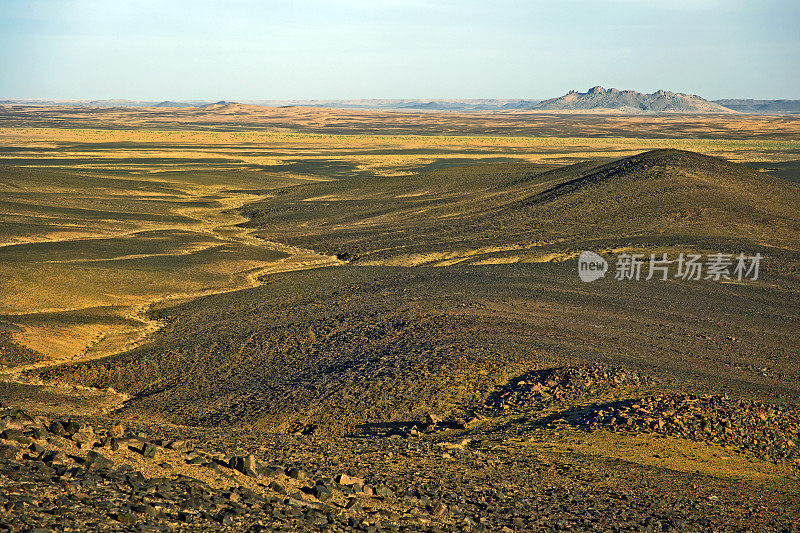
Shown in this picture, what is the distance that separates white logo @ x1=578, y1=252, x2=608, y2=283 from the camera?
27.8 meters

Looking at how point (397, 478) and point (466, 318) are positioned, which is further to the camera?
point (466, 318)

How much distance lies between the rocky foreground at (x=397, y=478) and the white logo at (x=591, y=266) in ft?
43.6

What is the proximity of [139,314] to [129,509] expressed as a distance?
1711 cm

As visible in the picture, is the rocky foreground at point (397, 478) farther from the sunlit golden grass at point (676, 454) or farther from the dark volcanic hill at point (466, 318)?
the dark volcanic hill at point (466, 318)

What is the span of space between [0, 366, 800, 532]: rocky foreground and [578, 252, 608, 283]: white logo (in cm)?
1330

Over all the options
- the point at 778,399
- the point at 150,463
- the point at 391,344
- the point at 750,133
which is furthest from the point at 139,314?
the point at 750,133

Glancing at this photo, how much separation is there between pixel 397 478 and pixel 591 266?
792 inches

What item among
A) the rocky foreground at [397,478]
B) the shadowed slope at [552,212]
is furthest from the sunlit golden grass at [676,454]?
the shadowed slope at [552,212]

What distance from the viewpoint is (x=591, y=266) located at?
2942cm

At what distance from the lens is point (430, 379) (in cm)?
1683

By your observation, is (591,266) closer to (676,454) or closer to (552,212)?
(552,212)

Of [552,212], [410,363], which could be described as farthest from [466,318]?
[552,212]

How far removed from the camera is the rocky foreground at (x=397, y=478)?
8742 mm

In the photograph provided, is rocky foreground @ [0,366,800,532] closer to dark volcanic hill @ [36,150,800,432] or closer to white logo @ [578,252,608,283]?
dark volcanic hill @ [36,150,800,432]
